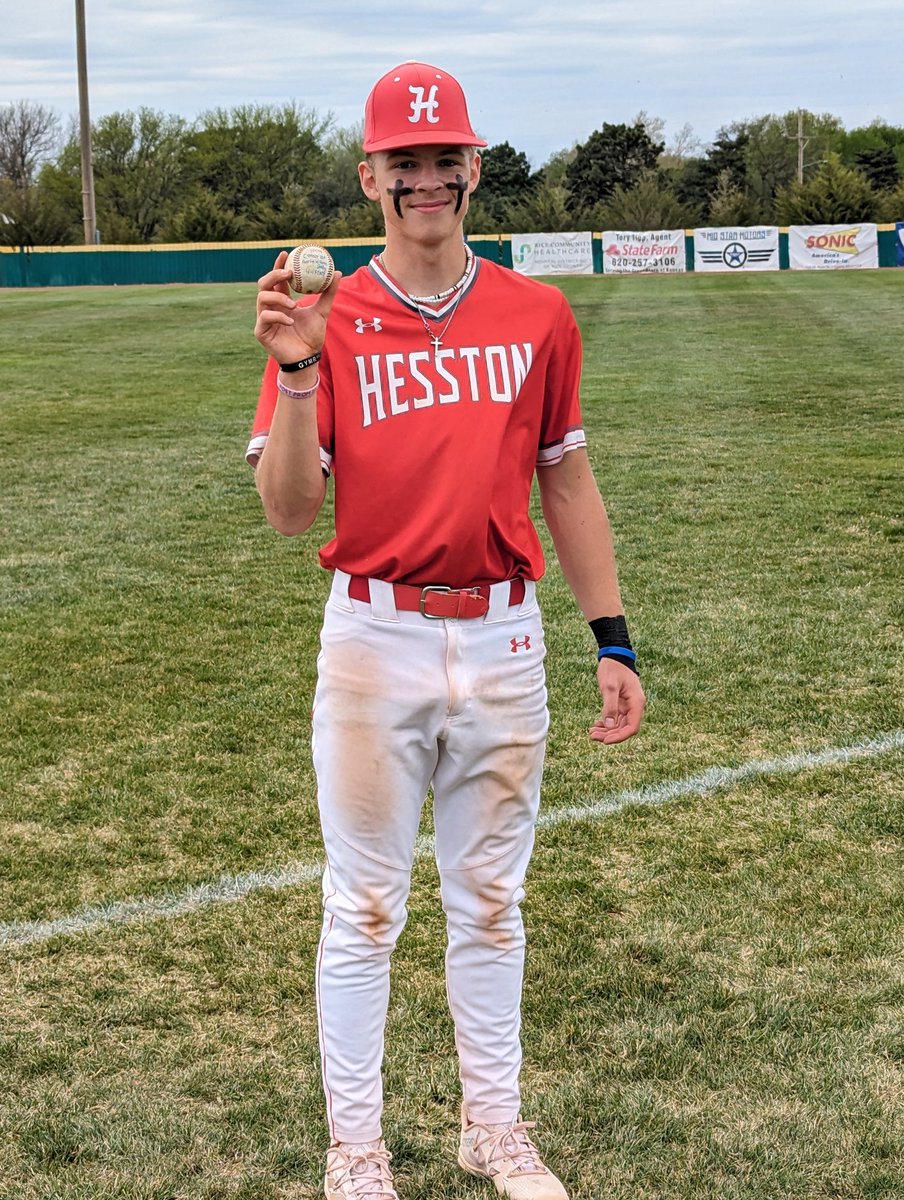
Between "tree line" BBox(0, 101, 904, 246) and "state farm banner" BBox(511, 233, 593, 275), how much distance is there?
15.3 m

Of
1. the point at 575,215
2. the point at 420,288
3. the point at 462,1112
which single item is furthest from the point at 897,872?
the point at 575,215

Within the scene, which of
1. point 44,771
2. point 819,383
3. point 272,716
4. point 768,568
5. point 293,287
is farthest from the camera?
point 819,383

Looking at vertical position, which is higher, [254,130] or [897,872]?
[254,130]

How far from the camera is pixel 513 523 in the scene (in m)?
2.81

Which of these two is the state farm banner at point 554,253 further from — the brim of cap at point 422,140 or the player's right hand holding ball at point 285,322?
the player's right hand holding ball at point 285,322

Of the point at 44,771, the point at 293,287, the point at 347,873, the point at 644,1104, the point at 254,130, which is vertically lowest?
the point at 644,1104

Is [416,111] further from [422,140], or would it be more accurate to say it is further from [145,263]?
[145,263]

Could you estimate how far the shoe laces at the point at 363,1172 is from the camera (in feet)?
9.36

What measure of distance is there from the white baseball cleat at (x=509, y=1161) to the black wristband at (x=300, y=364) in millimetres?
1709

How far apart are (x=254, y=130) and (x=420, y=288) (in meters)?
87.0

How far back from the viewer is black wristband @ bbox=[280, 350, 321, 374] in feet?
8.22

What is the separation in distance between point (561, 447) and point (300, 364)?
703 mm

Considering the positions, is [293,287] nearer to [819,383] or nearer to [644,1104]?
[644,1104]

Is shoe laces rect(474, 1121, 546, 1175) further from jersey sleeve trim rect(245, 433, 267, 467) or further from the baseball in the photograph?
the baseball
